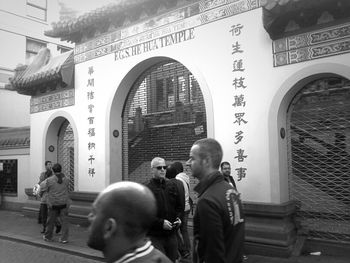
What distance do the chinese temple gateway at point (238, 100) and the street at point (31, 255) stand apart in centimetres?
197

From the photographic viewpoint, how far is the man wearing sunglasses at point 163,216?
14.5ft

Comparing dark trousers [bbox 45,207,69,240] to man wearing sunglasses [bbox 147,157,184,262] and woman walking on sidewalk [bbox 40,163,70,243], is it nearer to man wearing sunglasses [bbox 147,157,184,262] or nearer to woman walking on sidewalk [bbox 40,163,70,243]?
woman walking on sidewalk [bbox 40,163,70,243]

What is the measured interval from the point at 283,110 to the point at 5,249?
6183 mm

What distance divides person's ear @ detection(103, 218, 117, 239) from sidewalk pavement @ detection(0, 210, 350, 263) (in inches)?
203

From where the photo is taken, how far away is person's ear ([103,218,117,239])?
1532 mm

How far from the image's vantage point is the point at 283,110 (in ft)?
22.4

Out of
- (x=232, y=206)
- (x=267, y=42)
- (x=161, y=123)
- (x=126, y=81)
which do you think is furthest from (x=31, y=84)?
(x=232, y=206)

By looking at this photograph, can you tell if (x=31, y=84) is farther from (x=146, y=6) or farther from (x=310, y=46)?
(x=310, y=46)

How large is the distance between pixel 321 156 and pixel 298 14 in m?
2.39

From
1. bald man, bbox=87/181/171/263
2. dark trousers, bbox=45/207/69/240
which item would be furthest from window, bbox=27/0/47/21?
bald man, bbox=87/181/171/263

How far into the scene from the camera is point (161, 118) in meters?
9.26

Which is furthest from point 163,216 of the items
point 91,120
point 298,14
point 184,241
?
point 91,120

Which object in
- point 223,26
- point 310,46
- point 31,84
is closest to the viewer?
point 310,46

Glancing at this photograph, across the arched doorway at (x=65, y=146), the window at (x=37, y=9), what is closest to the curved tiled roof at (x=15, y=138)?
the arched doorway at (x=65, y=146)
